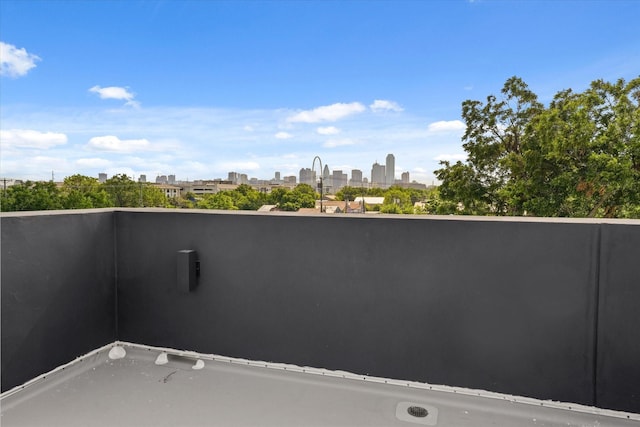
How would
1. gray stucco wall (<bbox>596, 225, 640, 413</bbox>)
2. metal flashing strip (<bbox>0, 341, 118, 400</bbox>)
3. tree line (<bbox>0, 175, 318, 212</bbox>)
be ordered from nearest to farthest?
gray stucco wall (<bbox>596, 225, 640, 413</bbox>)
metal flashing strip (<bbox>0, 341, 118, 400</bbox>)
tree line (<bbox>0, 175, 318, 212</bbox>)

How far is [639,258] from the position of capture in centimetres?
183

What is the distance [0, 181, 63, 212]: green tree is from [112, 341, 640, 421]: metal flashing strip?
3668cm

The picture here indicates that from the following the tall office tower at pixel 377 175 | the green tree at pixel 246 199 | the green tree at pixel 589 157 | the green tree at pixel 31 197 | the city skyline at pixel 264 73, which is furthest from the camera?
the green tree at pixel 246 199

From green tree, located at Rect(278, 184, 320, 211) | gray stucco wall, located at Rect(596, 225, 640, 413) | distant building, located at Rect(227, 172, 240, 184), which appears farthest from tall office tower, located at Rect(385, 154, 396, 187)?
gray stucco wall, located at Rect(596, 225, 640, 413)

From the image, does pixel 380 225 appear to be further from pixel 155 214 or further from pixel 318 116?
pixel 318 116

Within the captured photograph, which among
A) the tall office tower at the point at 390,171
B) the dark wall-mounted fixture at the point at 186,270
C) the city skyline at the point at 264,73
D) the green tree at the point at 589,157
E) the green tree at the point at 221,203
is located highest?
the city skyline at the point at 264,73

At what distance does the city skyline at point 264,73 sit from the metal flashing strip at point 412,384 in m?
15.8


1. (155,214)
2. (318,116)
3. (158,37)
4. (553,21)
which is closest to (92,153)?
(158,37)

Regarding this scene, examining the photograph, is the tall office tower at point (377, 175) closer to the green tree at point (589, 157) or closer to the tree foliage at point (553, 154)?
the tree foliage at point (553, 154)

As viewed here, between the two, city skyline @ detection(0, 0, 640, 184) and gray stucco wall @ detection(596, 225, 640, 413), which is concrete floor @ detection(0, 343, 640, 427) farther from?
city skyline @ detection(0, 0, 640, 184)

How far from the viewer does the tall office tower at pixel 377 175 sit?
54.4 metres

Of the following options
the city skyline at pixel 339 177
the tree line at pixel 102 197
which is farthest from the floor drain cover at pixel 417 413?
the city skyline at pixel 339 177

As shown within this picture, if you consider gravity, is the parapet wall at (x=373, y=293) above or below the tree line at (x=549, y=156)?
below

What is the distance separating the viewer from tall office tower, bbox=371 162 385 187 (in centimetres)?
5438
